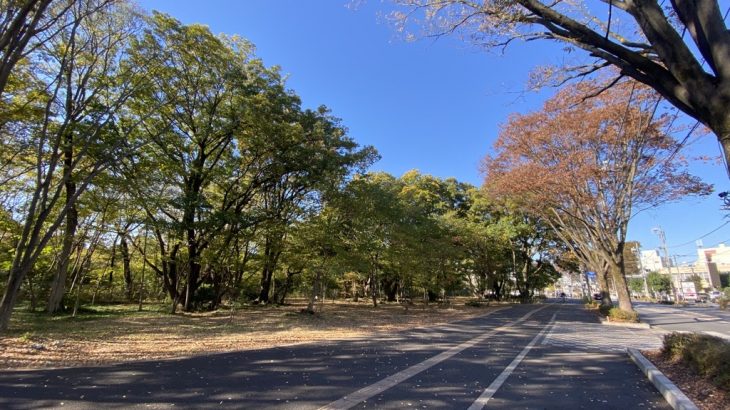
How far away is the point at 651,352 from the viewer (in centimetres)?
846

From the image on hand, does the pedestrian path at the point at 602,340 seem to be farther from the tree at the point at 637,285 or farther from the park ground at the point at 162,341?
the tree at the point at 637,285

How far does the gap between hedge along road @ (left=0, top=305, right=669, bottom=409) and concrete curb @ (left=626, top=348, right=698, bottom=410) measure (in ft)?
0.42

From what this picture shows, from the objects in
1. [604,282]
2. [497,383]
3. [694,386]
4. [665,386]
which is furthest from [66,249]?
[604,282]

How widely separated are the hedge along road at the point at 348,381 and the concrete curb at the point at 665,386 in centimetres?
13

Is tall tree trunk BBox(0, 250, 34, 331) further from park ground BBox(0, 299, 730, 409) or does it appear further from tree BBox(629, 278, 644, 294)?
tree BBox(629, 278, 644, 294)

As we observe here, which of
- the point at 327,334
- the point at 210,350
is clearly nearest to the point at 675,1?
the point at 210,350

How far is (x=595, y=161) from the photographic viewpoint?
16.3 m

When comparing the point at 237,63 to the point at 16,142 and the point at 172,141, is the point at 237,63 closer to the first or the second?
the point at 172,141

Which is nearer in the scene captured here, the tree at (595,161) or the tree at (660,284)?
the tree at (595,161)

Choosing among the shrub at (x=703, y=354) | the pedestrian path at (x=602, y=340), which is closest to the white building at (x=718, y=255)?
the pedestrian path at (x=602, y=340)

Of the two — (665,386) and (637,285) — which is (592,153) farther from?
(637,285)

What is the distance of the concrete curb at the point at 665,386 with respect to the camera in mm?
4554

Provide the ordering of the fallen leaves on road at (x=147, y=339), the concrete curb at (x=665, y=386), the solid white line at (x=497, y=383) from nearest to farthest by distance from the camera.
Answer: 1. the concrete curb at (x=665, y=386)
2. the solid white line at (x=497, y=383)
3. the fallen leaves on road at (x=147, y=339)

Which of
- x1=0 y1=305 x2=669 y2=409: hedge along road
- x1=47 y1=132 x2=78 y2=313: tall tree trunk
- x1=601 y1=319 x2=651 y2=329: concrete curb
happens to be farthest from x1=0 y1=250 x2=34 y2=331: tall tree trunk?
x1=601 y1=319 x2=651 y2=329: concrete curb
